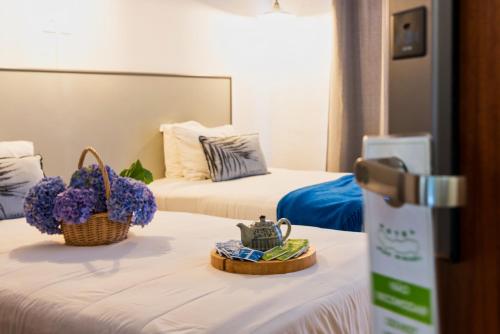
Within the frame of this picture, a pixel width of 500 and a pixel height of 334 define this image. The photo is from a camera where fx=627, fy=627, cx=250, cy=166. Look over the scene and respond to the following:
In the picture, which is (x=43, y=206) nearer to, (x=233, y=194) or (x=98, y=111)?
(x=233, y=194)

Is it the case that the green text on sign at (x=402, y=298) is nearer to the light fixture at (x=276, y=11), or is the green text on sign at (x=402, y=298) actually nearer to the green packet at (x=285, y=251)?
the green packet at (x=285, y=251)

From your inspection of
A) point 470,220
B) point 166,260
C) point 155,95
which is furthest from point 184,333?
point 155,95

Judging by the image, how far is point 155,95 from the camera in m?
4.38

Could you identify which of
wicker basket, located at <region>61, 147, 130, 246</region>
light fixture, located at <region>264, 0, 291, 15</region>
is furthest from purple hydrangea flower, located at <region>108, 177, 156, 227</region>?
light fixture, located at <region>264, 0, 291, 15</region>

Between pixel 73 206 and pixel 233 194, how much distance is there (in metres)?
1.45

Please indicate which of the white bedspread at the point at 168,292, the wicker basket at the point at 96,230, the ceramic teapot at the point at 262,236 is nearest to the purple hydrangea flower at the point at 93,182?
the wicker basket at the point at 96,230

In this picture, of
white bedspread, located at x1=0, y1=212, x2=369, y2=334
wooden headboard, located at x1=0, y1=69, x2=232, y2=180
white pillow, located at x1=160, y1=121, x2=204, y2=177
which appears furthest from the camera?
white pillow, located at x1=160, y1=121, x2=204, y2=177

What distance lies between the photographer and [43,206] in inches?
90.7

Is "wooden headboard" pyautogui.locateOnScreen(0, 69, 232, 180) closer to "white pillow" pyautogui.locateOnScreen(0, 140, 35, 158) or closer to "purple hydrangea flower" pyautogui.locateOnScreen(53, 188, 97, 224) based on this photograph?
"white pillow" pyautogui.locateOnScreen(0, 140, 35, 158)

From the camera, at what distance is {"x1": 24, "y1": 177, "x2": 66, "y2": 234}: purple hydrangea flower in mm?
2301

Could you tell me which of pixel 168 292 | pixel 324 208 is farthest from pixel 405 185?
pixel 324 208

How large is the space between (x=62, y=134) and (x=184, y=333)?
8.62 ft

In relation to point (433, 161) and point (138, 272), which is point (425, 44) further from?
point (138, 272)

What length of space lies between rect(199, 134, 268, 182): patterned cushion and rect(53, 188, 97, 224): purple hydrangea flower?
187cm
